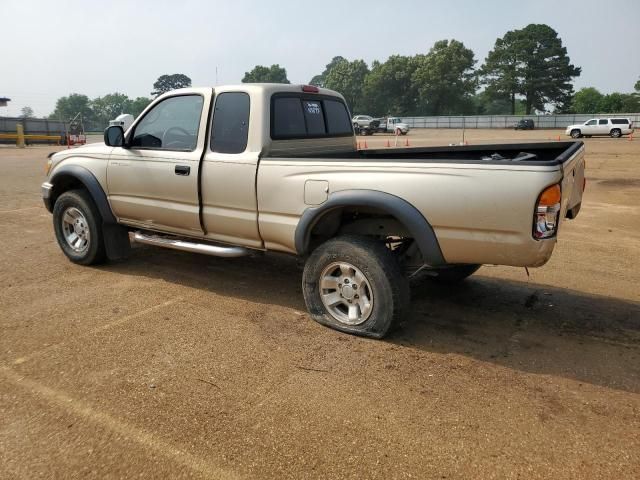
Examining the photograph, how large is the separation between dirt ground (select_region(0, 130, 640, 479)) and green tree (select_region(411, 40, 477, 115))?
85.6m

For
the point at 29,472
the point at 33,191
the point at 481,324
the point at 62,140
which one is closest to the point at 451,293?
the point at 481,324

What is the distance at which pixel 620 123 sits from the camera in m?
36.7

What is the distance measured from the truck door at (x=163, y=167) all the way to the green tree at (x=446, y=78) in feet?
281

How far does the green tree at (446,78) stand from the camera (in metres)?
85.1

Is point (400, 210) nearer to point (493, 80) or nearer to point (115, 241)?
point (115, 241)

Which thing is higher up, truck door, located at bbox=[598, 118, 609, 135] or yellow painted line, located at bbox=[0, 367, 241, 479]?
truck door, located at bbox=[598, 118, 609, 135]

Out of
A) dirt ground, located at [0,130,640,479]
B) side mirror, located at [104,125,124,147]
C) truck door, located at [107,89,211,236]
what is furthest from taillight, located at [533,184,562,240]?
side mirror, located at [104,125,124,147]

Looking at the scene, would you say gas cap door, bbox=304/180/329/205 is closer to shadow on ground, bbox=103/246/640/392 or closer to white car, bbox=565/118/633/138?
shadow on ground, bbox=103/246/640/392

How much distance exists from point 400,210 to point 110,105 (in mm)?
150717

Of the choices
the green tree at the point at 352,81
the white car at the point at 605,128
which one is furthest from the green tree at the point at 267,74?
the white car at the point at 605,128

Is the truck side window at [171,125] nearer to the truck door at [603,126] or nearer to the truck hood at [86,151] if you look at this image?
the truck hood at [86,151]

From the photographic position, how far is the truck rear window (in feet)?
15.1

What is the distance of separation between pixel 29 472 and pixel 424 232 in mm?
2627

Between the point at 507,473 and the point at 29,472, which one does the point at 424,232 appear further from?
the point at 29,472
